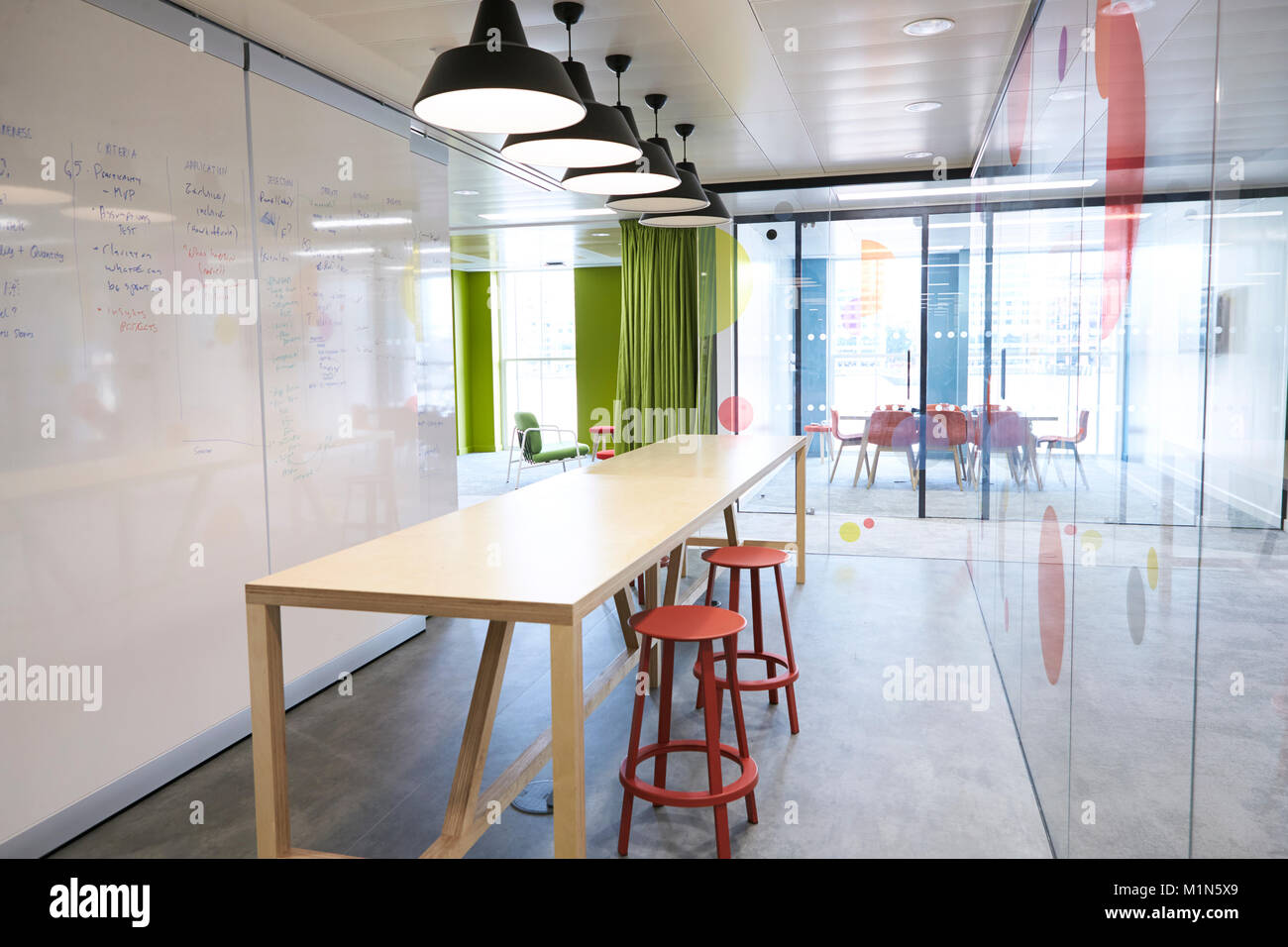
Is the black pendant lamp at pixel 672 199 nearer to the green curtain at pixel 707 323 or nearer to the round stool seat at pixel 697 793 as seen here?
the round stool seat at pixel 697 793

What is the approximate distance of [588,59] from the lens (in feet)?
12.6

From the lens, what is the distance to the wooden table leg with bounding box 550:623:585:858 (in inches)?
70.4

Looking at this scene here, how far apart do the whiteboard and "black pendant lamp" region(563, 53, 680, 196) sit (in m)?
1.18

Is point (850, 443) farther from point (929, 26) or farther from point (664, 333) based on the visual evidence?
point (929, 26)

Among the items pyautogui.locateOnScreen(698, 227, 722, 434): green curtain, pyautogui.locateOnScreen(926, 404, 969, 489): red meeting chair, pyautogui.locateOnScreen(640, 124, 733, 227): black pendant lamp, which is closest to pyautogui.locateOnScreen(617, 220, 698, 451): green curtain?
pyautogui.locateOnScreen(698, 227, 722, 434): green curtain

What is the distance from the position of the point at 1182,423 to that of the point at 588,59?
10.1ft

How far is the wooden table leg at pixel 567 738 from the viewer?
5.87 ft

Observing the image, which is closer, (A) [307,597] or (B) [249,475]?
(A) [307,597]

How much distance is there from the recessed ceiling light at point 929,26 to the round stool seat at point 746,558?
6.72 feet

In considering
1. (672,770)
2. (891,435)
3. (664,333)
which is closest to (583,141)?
(672,770)

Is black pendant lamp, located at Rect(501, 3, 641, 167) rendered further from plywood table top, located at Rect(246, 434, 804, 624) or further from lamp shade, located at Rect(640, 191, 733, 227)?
lamp shade, located at Rect(640, 191, 733, 227)
